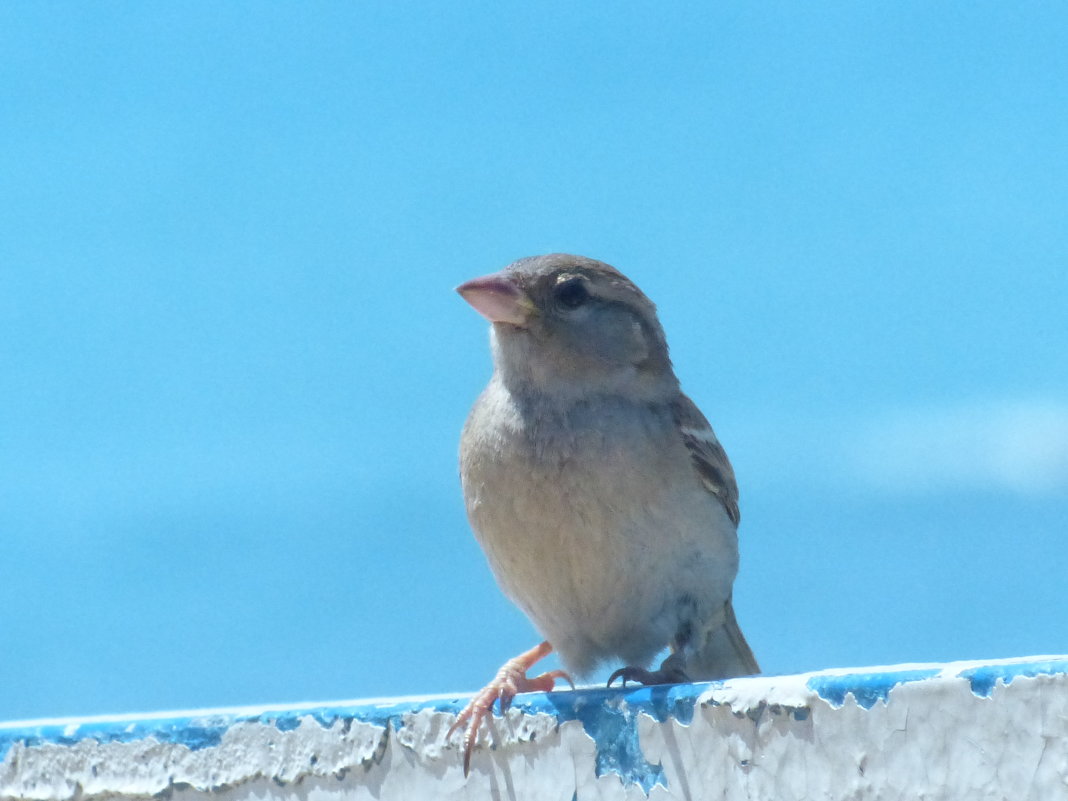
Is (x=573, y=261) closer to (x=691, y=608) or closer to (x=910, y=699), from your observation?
(x=691, y=608)

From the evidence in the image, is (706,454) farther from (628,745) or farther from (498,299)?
(628,745)

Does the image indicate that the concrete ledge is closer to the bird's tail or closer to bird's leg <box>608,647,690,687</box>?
bird's leg <box>608,647,690,687</box>

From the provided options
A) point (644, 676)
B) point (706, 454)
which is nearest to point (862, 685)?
point (644, 676)

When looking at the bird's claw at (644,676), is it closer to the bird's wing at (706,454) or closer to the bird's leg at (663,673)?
the bird's leg at (663,673)

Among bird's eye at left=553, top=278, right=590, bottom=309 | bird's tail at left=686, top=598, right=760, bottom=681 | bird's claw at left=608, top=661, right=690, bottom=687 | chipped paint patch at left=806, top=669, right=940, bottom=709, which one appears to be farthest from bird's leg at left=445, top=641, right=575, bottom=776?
bird's eye at left=553, top=278, right=590, bottom=309

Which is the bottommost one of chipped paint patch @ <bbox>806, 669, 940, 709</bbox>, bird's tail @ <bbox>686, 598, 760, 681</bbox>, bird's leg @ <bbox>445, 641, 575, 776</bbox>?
chipped paint patch @ <bbox>806, 669, 940, 709</bbox>

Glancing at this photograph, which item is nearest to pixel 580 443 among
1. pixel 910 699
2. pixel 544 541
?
pixel 544 541
